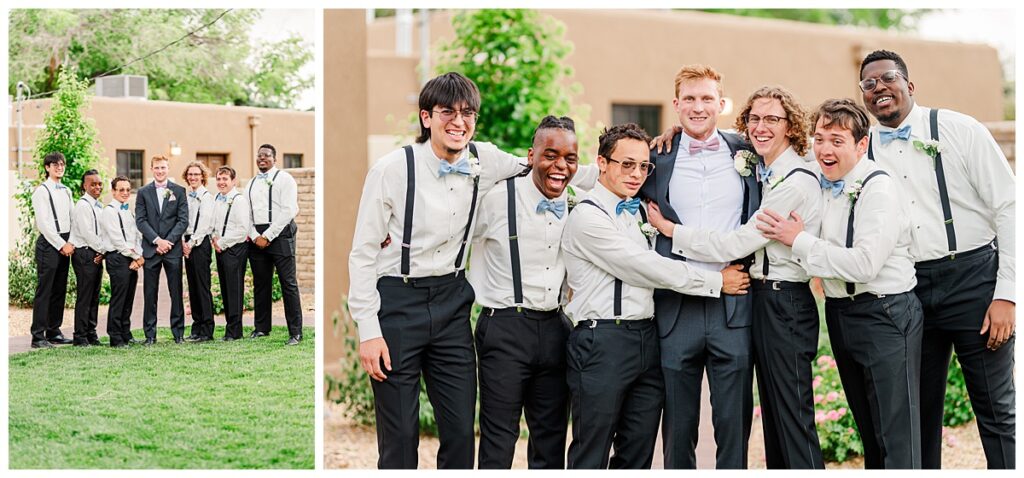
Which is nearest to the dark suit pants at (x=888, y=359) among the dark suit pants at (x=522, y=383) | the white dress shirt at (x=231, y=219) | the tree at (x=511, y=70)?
the dark suit pants at (x=522, y=383)

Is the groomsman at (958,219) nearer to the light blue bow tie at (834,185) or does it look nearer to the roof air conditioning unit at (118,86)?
the light blue bow tie at (834,185)

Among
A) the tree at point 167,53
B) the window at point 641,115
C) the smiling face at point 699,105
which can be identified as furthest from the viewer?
the window at point 641,115

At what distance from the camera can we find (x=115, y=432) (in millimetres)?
4316

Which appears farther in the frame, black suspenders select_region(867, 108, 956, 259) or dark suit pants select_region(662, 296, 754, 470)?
black suspenders select_region(867, 108, 956, 259)

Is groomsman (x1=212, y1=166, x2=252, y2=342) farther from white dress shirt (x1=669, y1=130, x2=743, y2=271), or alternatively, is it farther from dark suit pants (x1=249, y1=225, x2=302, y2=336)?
white dress shirt (x1=669, y1=130, x2=743, y2=271)

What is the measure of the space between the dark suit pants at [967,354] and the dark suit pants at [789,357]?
0.56 m

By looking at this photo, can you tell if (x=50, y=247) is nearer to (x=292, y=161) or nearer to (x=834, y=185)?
(x=292, y=161)

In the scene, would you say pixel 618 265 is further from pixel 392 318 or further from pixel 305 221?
pixel 305 221

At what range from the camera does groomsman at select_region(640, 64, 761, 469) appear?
4.03 m

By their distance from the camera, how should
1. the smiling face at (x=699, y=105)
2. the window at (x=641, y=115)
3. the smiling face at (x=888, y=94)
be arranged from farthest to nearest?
the window at (x=641, y=115) < the smiling face at (x=888, y=94) < the smiling face at (x=699, y=105)

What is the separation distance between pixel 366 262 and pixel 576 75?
8622 mm

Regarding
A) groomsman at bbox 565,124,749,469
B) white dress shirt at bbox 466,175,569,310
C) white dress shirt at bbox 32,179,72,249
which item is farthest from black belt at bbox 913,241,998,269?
white dress shirt at bbox 32,179,72,249

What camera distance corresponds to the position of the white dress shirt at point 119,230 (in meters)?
4.50

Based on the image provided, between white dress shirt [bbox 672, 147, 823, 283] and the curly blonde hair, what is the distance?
88 millimetres
